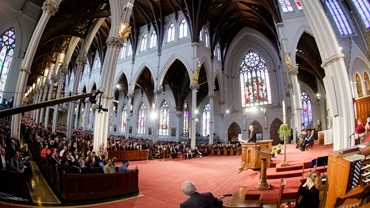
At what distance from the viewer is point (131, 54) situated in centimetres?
2361

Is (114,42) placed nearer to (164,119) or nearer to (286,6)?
(286,6)

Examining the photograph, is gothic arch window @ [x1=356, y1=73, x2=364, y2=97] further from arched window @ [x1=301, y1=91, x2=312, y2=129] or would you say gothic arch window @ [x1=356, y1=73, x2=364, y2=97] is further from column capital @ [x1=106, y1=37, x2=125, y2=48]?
column capital @ [x1=106, y1=37, x2=125, y2=48]

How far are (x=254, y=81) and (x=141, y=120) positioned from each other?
51.4 ft

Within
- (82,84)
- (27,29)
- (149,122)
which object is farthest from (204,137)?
(82,84)

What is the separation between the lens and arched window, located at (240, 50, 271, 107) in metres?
22.1

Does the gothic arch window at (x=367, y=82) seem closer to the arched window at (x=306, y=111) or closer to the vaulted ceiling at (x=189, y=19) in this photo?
the vaulted ceiling at (x=189, y=19)

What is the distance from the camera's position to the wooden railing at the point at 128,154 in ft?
38.8

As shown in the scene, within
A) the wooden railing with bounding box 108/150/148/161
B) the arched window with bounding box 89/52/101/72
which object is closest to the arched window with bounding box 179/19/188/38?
the wooden railing with bounding box 108/150/148/161

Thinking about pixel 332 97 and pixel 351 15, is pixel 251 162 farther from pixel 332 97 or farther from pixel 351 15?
pixel 351 15

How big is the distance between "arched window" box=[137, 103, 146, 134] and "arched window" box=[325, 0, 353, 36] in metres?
22.3

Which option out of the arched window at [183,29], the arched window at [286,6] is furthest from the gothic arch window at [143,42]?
the arched window at [286,6]

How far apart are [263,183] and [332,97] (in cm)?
462

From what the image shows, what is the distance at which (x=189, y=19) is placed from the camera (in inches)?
733

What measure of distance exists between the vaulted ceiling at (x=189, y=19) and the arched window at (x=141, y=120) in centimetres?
899
